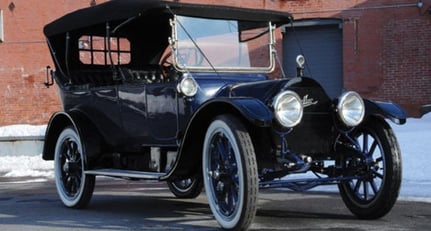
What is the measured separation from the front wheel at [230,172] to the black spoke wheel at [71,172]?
7.29 ft

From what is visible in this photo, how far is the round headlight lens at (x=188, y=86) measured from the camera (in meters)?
6.06

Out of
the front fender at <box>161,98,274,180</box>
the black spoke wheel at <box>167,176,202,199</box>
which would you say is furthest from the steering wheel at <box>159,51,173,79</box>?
the black spoke wheel at <box>167,176,202,199</box>

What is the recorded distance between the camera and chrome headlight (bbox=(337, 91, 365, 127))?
18.2 feet

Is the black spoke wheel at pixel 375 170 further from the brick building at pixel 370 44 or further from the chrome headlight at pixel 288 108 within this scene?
the brick building at pixel 370 44

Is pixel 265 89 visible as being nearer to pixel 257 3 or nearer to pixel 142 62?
pixel 142 62

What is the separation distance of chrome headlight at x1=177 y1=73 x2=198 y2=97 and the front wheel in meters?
0.70

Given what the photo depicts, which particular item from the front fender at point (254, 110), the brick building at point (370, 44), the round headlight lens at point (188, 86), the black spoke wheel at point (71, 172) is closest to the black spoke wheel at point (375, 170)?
the front fender at point (254, 110)

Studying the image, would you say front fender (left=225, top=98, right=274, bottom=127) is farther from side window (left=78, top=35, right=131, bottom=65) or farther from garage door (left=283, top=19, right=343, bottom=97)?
garage door (left=283, top=19, right=343, bottom=97)

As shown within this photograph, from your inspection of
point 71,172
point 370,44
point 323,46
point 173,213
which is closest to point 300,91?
point 173,213

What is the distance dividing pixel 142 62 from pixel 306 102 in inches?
129

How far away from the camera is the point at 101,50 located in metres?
8.13

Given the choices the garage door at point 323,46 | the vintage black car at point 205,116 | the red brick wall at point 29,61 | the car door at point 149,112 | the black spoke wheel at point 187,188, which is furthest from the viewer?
the red brick wall at point 29,61

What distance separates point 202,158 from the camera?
5.75 meters

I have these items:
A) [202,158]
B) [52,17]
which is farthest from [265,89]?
[52,17]
